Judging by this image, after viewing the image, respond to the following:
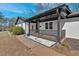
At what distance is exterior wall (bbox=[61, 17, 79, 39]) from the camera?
4574 mm

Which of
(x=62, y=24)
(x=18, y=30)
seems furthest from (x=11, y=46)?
(x=62, y=24)

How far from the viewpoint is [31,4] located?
440cm

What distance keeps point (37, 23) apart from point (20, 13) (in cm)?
128

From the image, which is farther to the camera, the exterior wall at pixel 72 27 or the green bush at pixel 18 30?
the green bush at pixel 18 30

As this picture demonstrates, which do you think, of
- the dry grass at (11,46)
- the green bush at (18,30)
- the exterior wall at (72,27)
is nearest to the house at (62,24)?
the exterior wall at (72,27)

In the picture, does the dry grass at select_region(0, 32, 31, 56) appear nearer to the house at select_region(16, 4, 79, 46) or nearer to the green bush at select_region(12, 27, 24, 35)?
the green bush at select_region(12, 27, 24, 35)

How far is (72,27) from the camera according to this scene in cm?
476

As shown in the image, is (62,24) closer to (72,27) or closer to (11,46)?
(72,27)

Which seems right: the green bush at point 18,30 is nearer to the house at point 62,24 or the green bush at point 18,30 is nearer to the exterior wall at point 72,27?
the house at point 62,24

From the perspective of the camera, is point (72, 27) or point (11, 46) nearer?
point (11, 46)

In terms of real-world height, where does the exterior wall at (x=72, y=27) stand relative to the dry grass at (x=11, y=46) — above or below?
above

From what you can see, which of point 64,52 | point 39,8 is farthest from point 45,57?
point 39,8

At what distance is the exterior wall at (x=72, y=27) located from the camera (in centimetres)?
457

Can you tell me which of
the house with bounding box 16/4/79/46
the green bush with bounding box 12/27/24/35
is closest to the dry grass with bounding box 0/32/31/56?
the green bush with bounding box 12/27/24/35
